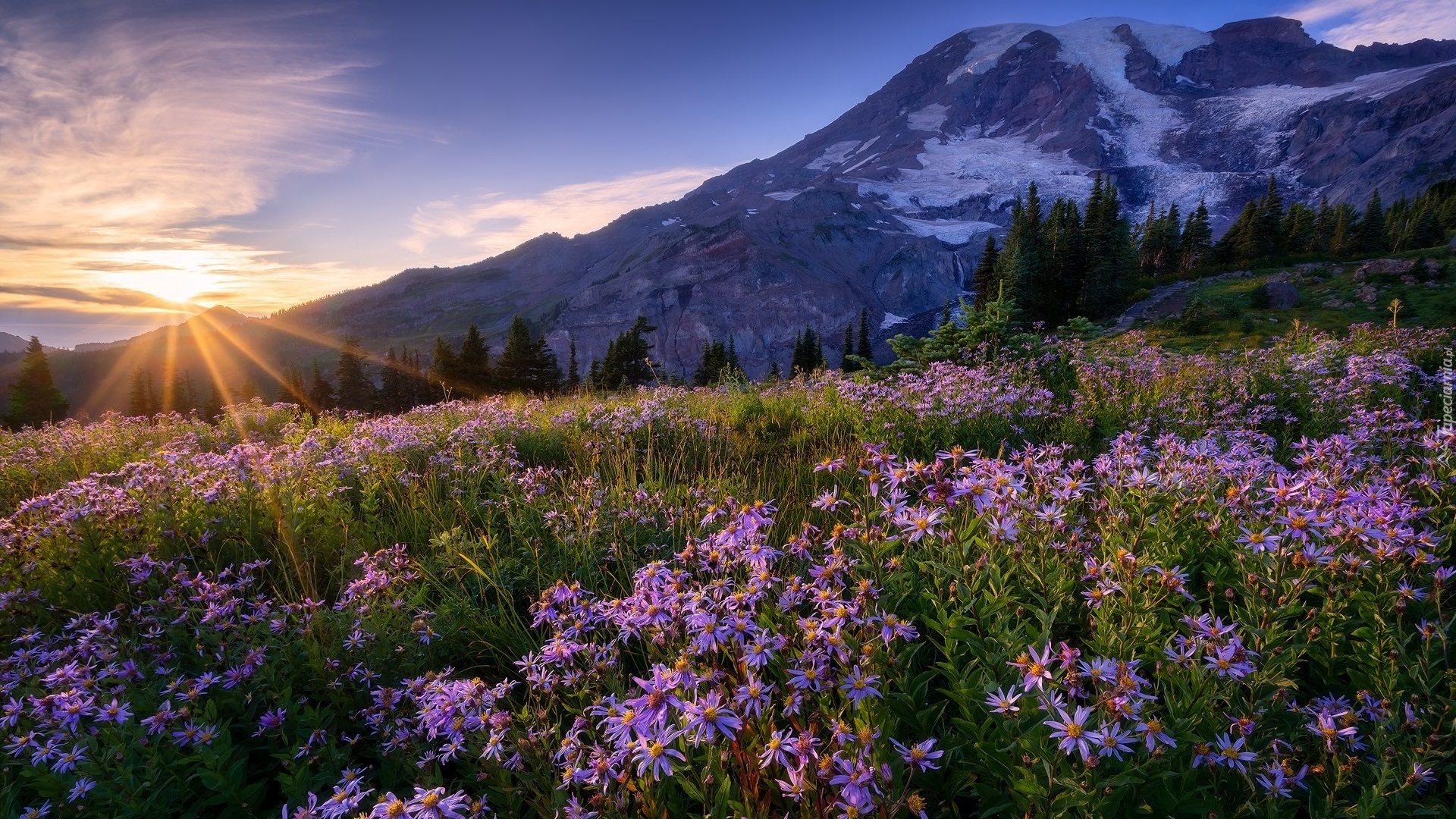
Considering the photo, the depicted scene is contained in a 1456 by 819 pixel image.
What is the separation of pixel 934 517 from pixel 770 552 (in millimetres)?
635

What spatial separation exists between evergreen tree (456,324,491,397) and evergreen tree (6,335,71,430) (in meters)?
17.9

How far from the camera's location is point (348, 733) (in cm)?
284

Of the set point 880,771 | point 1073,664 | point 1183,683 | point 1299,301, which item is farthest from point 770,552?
point 1299,301

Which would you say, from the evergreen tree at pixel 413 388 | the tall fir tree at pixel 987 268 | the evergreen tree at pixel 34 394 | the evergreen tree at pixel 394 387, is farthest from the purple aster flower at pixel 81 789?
the tall fir tree at pixel 987 268

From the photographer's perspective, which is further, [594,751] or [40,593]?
[40,593]

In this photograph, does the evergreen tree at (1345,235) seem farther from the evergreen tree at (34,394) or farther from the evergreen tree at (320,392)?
the evergreen tree at (34,394)

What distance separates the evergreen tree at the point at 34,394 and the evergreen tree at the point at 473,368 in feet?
58.9

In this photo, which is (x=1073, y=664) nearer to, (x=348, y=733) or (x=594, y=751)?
(x=594, y=751)

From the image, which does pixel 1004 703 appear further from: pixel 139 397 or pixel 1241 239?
pixel 1241 239

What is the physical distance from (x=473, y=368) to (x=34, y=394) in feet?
70.7

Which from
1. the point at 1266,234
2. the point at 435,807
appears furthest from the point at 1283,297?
the point at 1266,234

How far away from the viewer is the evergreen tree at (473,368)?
36.9 metres

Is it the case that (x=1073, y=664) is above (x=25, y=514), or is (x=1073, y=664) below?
below

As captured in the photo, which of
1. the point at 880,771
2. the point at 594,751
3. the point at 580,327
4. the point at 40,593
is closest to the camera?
the point at 880,771
